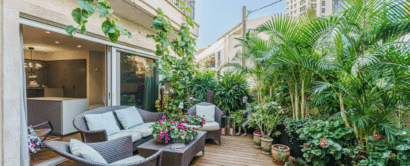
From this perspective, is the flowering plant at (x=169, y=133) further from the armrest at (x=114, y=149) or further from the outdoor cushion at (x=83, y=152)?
the outdoor cushion at (x=83, y=152)

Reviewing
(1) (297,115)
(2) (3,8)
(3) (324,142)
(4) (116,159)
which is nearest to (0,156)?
(4) (116,159)

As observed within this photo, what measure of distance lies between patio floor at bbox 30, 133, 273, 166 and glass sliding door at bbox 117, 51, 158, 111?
1.52 m

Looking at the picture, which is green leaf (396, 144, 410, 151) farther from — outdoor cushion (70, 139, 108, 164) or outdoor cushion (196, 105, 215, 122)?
outdoor cushion (196, 105, 215, 122)

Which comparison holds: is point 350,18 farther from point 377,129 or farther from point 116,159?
point 116,159

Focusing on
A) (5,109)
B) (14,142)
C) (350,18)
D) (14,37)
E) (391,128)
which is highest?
(350,18)

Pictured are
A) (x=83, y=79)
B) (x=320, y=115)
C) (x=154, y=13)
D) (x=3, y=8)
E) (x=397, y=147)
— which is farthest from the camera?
(x=83, y=79)

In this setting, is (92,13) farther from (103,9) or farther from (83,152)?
(83,152)

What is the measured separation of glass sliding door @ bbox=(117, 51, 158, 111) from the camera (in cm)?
413

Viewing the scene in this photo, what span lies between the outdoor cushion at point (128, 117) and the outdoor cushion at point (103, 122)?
0.15 m

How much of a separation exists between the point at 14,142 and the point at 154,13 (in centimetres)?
303

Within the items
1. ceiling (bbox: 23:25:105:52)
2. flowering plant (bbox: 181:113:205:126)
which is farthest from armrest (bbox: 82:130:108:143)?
ceiling (bbox: 23:25:105:52)

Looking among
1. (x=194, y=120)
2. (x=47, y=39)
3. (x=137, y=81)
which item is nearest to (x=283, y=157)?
(x=194, y=120)

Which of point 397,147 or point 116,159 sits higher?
point 397,147

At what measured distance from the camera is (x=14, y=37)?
211cm
